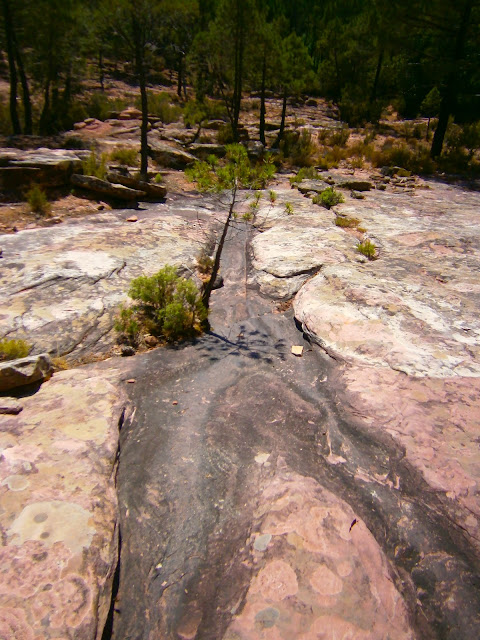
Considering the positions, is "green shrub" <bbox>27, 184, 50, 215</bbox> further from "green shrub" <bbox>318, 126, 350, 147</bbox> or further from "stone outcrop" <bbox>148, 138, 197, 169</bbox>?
"green shrub" <bbox>318, 126, 350, 147</bbox>

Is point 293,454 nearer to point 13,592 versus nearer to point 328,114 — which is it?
point 13,592

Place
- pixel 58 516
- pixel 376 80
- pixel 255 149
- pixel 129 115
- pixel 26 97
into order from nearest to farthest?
pixel 58 516 < pixel 26 97 < pixel 255 149 < pixel 129 115 < pixel 376 80

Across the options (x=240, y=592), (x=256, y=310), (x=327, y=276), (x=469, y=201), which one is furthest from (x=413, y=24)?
(x=240, y=592)

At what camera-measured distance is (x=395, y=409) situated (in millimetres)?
2951

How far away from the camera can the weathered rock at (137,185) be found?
873 centimetres

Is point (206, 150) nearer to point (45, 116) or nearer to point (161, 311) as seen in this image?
point (45, 116)

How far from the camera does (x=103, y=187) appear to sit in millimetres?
8328

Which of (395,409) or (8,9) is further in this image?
(8,9)

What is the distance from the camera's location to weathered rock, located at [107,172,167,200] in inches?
344

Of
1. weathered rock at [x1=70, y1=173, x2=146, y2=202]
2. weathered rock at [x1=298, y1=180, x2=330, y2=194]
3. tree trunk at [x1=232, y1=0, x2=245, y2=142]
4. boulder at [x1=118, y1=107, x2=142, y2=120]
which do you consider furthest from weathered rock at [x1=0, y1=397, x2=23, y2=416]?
boulder at [x1=118, y1=107, x2=142, y2=120]

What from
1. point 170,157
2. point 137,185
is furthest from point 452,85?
point 137,185

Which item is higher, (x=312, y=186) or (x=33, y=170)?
(x=33, y=170)

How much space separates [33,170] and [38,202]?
116 centimetres

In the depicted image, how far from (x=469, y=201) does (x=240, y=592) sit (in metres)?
10.0
